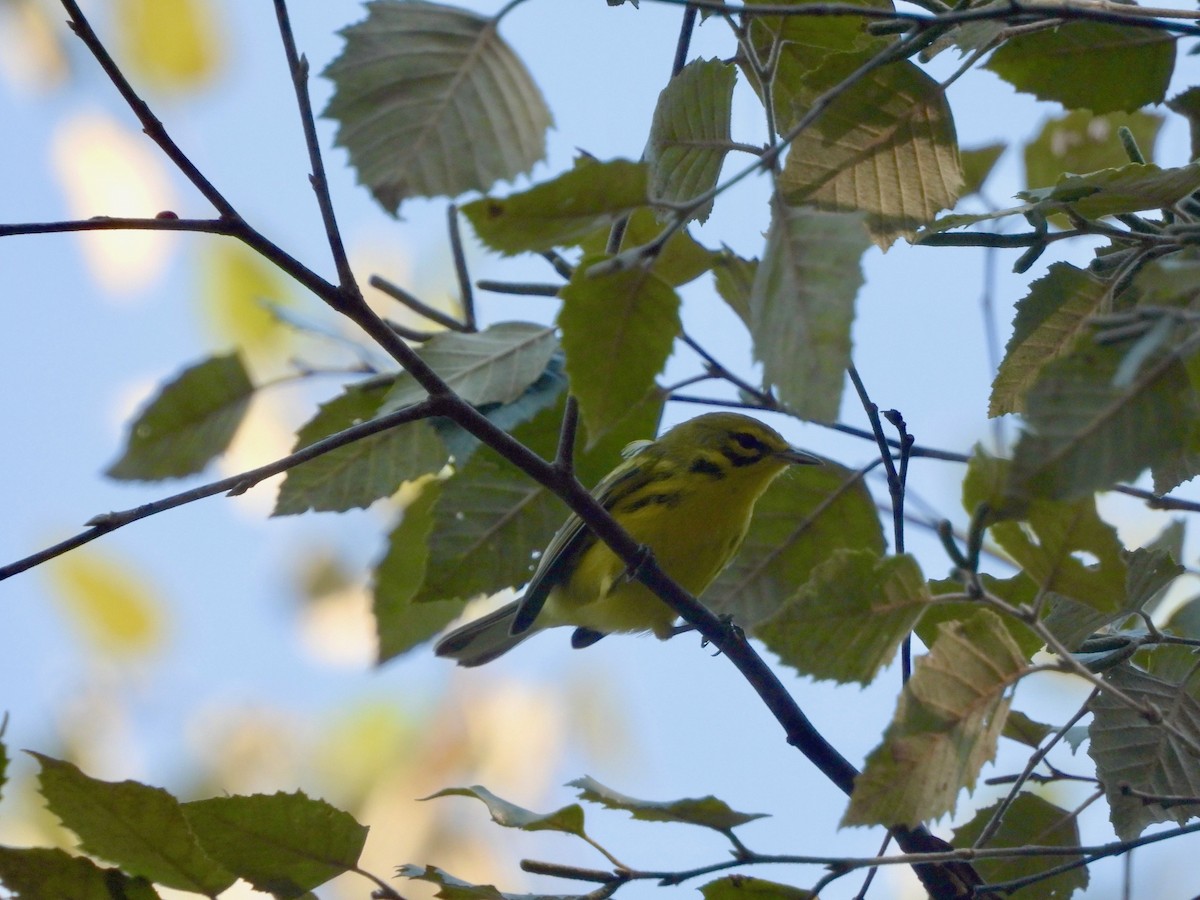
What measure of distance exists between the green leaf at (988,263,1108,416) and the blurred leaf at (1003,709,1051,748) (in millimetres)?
423

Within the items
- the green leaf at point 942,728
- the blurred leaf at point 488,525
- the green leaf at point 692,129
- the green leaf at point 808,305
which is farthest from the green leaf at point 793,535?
the green leaf at point 808,305

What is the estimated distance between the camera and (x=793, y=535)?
1960 mm

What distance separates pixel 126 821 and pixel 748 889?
732 mm

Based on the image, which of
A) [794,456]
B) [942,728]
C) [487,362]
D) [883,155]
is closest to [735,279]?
[883,155]

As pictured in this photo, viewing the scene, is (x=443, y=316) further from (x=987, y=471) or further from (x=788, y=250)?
(x=987, y=471)

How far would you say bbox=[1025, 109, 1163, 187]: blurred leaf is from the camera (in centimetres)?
226

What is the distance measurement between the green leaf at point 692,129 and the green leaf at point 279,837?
851 millimetres

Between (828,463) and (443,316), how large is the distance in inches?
36.5

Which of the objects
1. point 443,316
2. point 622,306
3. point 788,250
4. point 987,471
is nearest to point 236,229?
point 622,306

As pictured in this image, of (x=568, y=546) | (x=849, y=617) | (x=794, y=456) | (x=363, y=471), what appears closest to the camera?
(x=849, y=617)

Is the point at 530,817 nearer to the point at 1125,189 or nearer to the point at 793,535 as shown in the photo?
the point at 793,535

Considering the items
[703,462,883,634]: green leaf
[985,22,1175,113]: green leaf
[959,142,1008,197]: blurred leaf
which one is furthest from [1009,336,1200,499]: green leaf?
[959,142,1008,197]: blurred leaf

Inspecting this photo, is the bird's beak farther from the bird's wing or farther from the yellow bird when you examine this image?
the bird's wing

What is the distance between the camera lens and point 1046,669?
1155 millimetres
